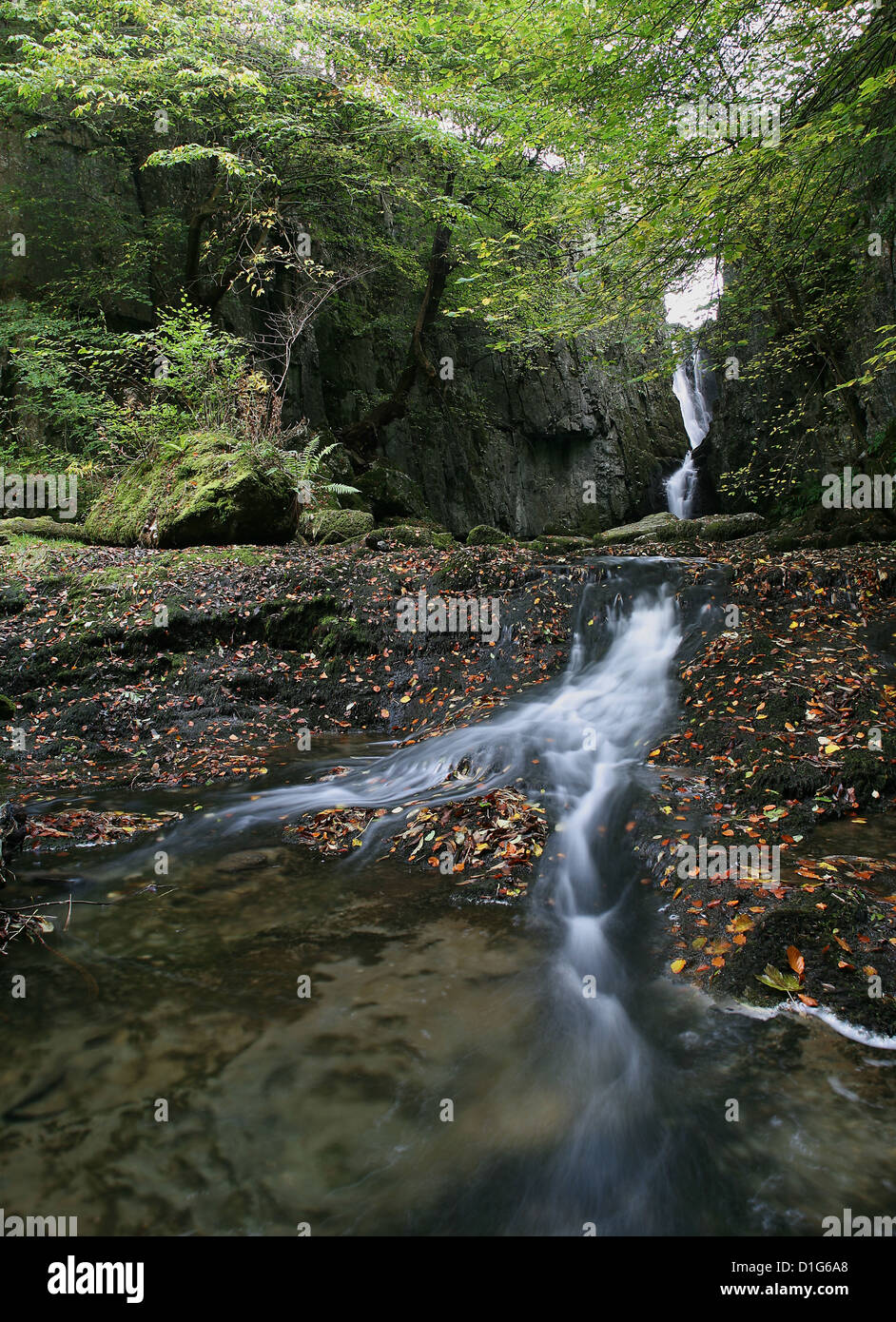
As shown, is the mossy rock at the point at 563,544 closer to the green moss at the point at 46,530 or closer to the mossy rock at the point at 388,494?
the mossy rock at the point at 388,494

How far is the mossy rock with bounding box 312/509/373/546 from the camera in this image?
38.4ft

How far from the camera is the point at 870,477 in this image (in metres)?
10.1

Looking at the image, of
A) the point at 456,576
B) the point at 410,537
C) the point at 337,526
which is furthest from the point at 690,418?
the point at 456,576

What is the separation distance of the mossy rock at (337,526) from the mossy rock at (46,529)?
12.6 feet

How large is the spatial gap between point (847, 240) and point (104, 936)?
13.3m

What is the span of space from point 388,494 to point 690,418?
52.6ft

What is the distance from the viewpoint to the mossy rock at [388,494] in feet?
52.3

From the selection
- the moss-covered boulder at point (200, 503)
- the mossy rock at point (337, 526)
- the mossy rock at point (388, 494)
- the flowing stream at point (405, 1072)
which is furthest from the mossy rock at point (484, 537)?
the flowing stream at point (405, 1072)

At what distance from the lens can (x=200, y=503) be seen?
32.7ft

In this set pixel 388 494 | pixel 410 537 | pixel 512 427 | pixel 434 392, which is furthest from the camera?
pixel 512 427

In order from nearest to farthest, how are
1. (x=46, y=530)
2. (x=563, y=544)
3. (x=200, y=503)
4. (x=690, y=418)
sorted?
(x=200, y=503) < (x=46, y=530) < (x=563, y=544) < (x=690, y=418)

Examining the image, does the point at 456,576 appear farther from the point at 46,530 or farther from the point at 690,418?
the point at 690,418
